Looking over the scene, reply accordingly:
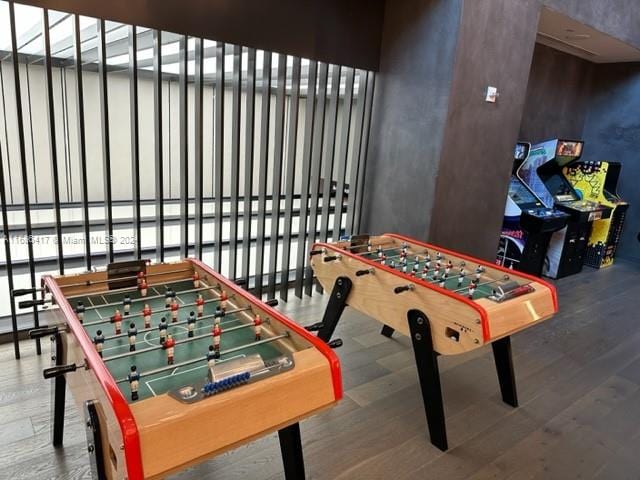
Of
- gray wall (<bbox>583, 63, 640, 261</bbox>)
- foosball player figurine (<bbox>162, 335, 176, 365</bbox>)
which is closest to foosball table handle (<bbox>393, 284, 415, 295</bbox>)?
foosball player figurine (<bbox>162, 335, 176, 365</bbox>)

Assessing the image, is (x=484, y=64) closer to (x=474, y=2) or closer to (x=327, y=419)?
(x=474, y=2)

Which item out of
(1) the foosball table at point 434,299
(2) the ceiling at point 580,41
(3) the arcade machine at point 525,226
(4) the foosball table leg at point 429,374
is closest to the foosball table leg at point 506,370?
(1) the foosball table at point 434,299

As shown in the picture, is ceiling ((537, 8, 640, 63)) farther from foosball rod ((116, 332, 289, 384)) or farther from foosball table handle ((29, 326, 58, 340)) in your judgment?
foosball table handle ((29, 326, 58, 340))

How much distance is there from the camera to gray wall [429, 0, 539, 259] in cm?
334

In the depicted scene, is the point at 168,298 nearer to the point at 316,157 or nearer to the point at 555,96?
the point at 316,157

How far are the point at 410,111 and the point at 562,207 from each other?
7.45 ft

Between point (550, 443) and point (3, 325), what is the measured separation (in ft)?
10.8

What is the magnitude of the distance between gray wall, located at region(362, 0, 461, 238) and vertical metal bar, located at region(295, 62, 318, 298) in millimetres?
690

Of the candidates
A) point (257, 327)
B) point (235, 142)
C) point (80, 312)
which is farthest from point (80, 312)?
point (235, 142)

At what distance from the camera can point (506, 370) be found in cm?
239

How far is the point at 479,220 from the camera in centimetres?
396

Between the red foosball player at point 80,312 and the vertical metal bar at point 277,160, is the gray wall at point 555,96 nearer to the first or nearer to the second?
the vertical metal bar at point 277,160

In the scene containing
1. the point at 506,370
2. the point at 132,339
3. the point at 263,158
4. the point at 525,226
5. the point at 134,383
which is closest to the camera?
the point at 134,383

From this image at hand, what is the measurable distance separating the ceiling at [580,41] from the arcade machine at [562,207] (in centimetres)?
106
